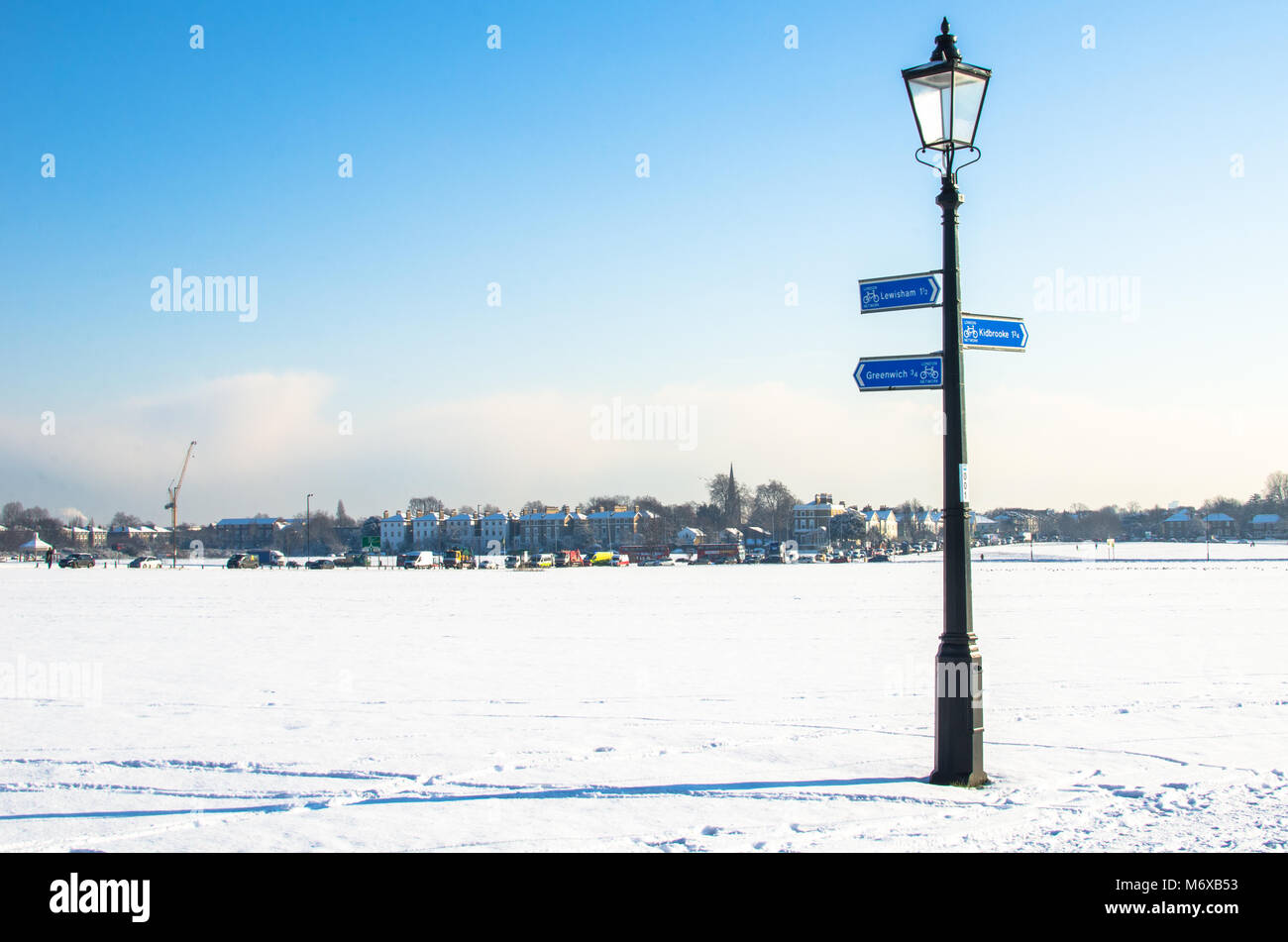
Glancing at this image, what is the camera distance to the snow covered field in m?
6.84

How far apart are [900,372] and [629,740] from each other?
14.8 feet

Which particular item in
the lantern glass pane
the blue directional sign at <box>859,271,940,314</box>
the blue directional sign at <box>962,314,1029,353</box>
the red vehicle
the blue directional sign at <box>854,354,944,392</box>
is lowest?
the red vehicle

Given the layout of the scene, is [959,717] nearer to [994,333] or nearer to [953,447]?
[953,447]

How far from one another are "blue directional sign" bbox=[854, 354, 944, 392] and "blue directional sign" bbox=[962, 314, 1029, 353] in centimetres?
31

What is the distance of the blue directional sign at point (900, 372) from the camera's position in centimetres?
846

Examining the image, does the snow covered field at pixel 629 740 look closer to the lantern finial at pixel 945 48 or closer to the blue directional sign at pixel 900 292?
the blue directional sign at pixel 900 292

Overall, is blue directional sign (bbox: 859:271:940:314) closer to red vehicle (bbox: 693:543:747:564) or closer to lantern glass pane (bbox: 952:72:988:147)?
lantern glass pane (bbox: 952:72:988:147)

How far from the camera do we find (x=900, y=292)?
27.9 feet

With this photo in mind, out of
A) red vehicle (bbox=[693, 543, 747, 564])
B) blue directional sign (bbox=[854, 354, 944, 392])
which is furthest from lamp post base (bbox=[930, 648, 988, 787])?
red vehicle (bbox=[693, 543, 747, 564])

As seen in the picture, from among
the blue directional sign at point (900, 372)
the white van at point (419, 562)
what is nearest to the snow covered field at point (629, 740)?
the blue directional sign at point (900, 372)

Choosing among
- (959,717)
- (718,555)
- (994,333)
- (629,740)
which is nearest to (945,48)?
(994,333)

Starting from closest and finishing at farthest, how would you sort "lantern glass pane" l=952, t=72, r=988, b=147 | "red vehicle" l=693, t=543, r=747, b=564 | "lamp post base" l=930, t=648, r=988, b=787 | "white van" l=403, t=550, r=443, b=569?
1. "lamp post base" l=930, t=648, r=988, b=787
2. "lantern glass pane" l=952, t=72, r=988, b=147
3. "white van" l=403, t=550, r=443, b=569
4. "red vehicle" l=693, t=543, r=747, b=564
